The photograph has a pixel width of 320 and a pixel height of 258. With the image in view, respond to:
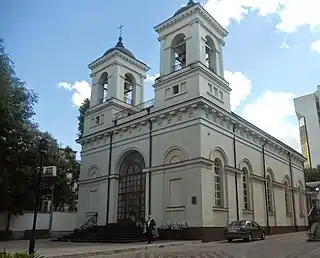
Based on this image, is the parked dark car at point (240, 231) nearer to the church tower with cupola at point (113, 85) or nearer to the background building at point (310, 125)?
the church tower with cupola at point (113, 85)

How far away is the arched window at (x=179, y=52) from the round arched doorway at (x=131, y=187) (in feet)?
22.1

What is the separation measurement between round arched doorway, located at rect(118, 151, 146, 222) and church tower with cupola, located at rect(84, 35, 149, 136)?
3.96m

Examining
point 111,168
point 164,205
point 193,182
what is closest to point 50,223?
point 111,168

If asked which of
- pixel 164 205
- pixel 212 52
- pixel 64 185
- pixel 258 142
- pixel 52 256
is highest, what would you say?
pixel 212 52

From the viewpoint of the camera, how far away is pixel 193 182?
784 inches

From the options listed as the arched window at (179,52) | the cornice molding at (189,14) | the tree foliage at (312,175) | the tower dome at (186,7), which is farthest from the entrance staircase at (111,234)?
the tree foliage at (312,175)

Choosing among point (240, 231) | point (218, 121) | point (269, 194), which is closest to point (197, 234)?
point (240, 231)

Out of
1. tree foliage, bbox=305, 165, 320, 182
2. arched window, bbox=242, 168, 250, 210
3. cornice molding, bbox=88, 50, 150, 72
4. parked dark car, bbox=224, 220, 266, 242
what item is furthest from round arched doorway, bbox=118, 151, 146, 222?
tree foliage, bbox=305, 165, 320, 182

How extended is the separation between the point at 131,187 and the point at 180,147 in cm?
525

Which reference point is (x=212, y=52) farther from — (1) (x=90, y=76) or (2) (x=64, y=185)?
(2) (x=64, y=185)

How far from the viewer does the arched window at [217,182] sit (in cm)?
2123

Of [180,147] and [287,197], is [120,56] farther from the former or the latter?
[287,197]

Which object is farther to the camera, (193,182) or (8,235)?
(8,235)

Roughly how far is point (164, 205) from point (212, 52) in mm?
11462
